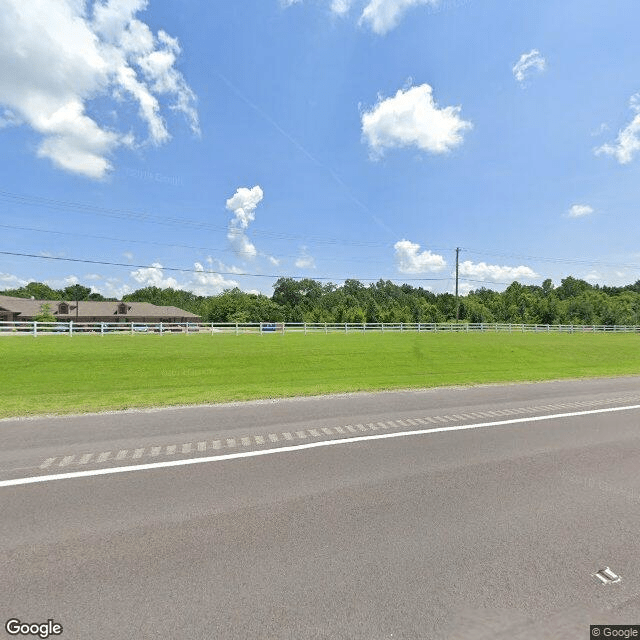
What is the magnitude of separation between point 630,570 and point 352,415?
537 cm

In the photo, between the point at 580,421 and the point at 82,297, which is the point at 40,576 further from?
the point at 82,297

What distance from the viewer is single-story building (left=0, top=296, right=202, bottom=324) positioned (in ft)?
206

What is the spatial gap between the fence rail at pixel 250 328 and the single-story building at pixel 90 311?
18.2 meters

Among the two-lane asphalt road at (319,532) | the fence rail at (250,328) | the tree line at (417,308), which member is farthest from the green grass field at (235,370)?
the tree line at (417,308)

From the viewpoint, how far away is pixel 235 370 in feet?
51.9

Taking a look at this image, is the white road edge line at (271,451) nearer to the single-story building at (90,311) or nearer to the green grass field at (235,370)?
the green grass field at (235,370)

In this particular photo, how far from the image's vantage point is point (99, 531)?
3.62 metres

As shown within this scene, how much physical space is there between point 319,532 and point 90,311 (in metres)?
79.0

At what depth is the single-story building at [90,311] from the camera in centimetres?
6278

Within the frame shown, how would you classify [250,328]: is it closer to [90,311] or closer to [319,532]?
[90,311]

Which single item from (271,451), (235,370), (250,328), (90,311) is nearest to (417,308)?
(250,328)

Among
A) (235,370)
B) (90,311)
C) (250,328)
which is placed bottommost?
(235,370)

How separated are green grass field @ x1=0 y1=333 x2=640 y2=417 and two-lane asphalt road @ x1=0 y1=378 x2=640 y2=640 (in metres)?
3.36

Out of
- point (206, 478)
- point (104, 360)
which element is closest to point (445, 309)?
point (104, 360)
